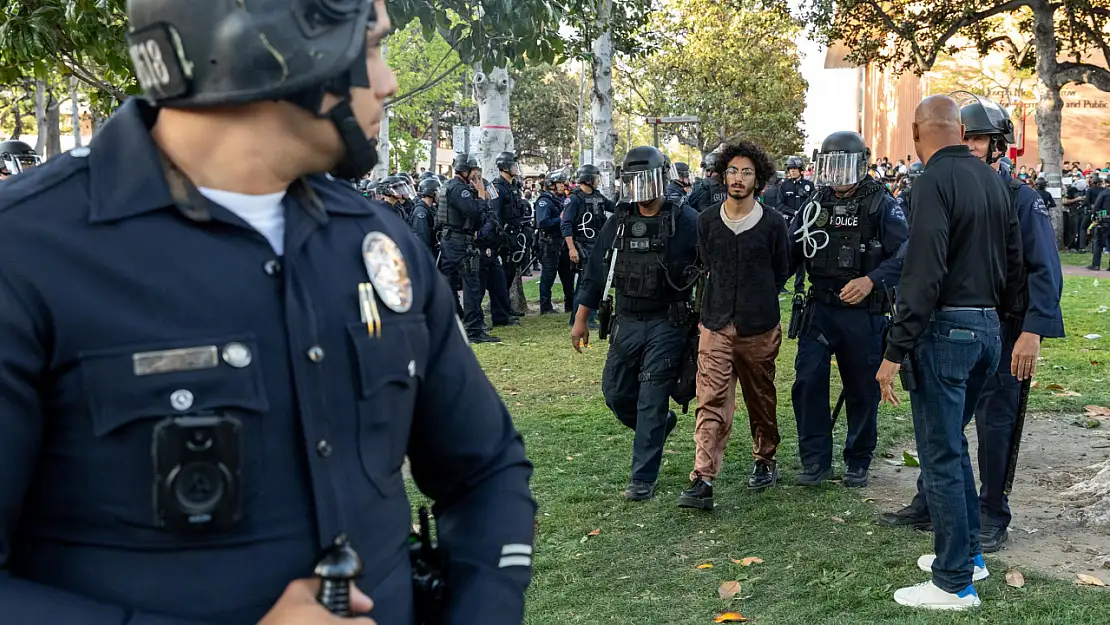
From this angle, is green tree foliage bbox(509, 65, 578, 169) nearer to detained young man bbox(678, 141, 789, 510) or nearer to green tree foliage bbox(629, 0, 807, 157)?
green tree foliage bbox(629, 0, 807, 157)

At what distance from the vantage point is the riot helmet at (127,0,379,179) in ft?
5.03

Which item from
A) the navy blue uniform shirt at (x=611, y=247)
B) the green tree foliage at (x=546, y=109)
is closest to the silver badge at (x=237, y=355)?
the navy blue uniform shirt at (x=611, y=247)

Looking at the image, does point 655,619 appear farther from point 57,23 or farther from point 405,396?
point 57,23

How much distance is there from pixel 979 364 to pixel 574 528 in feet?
8.01

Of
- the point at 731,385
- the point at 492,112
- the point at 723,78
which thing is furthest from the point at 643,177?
the point at 723,78

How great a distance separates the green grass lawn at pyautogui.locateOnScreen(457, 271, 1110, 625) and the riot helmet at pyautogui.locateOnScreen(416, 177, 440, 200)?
22.4 ft

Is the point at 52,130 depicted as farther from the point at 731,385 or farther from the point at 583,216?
the point at 731,385

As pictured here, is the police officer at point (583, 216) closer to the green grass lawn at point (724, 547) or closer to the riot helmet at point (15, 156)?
the green grass lawn at point (724, 547)

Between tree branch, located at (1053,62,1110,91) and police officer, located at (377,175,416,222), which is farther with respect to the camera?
tree branch, located at (1053,62,1110,91)

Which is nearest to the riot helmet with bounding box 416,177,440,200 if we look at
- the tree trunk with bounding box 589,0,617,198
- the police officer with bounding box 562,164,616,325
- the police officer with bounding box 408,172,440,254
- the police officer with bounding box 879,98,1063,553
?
the police officer with bounding box 408,172,440,254

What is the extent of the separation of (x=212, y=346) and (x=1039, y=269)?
4.73 m

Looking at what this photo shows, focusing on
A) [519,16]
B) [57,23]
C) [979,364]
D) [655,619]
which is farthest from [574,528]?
[57,23]

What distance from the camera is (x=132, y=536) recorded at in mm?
1456

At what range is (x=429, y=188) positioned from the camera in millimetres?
15812
